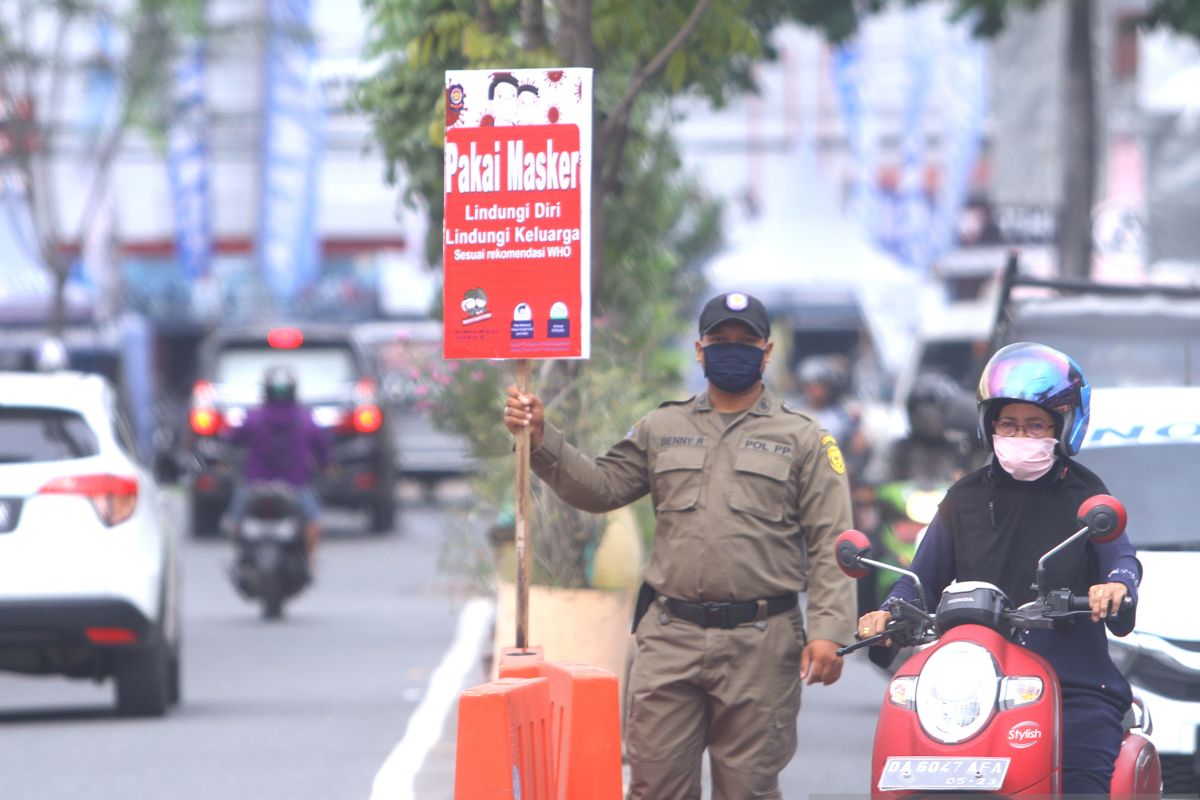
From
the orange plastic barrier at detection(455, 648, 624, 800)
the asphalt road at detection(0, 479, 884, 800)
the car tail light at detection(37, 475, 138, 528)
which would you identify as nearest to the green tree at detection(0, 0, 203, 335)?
the asphalt road at detection(0, 479, 884, 800)

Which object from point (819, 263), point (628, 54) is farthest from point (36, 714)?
point (819, 263)

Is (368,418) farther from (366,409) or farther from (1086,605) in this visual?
(1086,605)

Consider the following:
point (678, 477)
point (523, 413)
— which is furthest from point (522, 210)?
point (678, 477)

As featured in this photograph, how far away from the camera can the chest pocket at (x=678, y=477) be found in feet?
22.5

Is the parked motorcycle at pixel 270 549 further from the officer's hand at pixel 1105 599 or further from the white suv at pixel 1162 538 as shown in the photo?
the officer's hand at pixel 1105 599

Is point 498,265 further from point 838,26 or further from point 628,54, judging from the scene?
point 838,26

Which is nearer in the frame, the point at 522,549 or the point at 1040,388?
the point at 1040,388

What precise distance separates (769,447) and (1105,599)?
1456mm

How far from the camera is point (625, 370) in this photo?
1164 centimetres

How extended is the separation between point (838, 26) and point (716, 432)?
475 inches

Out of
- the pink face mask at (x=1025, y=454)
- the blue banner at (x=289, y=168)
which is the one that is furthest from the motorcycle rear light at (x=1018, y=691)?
the blue banner at (x=289, y=168)

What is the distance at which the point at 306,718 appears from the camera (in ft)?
39.2

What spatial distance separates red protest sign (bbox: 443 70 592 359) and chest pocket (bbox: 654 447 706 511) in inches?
29.5

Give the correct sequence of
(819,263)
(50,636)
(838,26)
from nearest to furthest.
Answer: (50,636) < (838,26) < (819,263)
